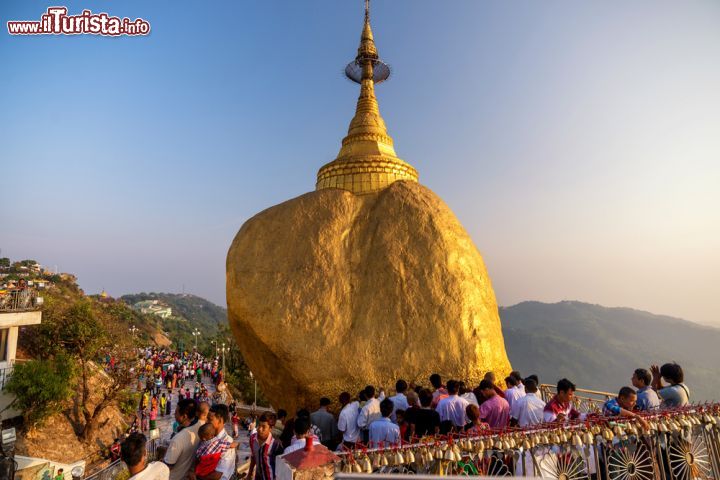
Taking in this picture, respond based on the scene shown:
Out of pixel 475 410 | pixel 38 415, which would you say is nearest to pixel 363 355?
pixel 475 410

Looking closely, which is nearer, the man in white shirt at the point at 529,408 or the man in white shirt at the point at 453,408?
the man in white shirt at the point at 529,408

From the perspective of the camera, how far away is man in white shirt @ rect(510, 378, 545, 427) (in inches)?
249

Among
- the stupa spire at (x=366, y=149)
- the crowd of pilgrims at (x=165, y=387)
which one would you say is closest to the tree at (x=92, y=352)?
the crowd of pilgrims at (x=165, y=387)

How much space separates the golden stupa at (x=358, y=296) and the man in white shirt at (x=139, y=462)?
20.7 ft

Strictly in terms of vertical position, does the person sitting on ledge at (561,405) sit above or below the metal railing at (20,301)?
below

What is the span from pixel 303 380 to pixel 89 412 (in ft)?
67.2

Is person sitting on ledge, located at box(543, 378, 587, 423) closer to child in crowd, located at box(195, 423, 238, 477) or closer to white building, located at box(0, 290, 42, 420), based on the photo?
child in crowd, located at box(195, 423, 238, 477)

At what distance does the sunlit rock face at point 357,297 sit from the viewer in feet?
33.5

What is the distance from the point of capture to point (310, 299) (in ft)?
35.3

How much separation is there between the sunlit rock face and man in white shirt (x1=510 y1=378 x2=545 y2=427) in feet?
11.6

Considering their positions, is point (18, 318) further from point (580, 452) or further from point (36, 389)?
point (580, 452)

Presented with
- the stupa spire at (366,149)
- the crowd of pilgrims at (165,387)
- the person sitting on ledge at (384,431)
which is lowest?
the crowd of pilgrims at (165,387)

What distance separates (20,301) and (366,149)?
19.3m

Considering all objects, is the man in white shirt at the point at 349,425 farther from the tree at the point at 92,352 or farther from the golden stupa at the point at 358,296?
the tree at the point at 92,352
